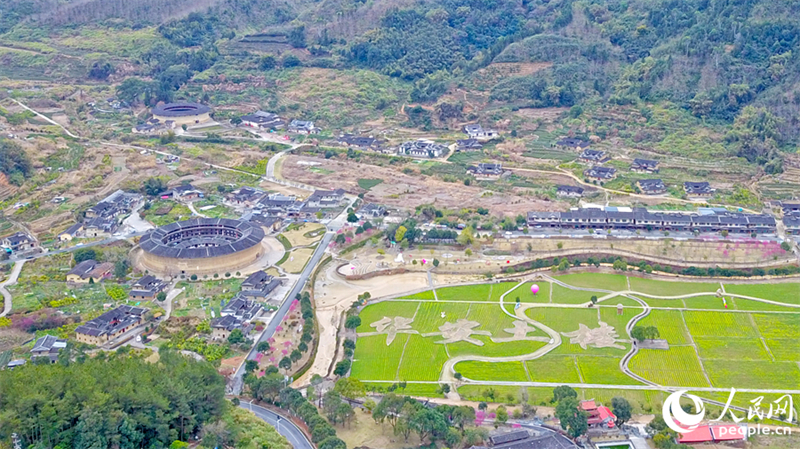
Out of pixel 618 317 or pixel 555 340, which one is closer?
→ pixel 555 340

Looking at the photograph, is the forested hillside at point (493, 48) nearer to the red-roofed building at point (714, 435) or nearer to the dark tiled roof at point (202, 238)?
the dark tiled roof at point (202, 238)

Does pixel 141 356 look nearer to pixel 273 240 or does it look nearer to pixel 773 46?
pixel 273 240

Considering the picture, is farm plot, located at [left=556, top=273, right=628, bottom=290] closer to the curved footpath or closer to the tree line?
the curved footpath

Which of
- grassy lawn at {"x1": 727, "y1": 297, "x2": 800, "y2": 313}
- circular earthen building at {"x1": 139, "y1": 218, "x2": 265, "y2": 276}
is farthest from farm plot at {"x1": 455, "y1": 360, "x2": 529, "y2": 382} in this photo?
circular earthen building at {"x1": 139, "y1": 218, "x2": 265, "y2": 276}

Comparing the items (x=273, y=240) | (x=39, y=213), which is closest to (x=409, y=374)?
(x=273, y=240)

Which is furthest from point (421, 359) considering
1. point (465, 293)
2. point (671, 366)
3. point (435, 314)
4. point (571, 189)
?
point (571, 189)

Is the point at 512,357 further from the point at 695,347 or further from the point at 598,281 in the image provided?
the point at 598,281

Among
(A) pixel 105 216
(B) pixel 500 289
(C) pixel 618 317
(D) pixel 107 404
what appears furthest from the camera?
(A) pixel 105 216
